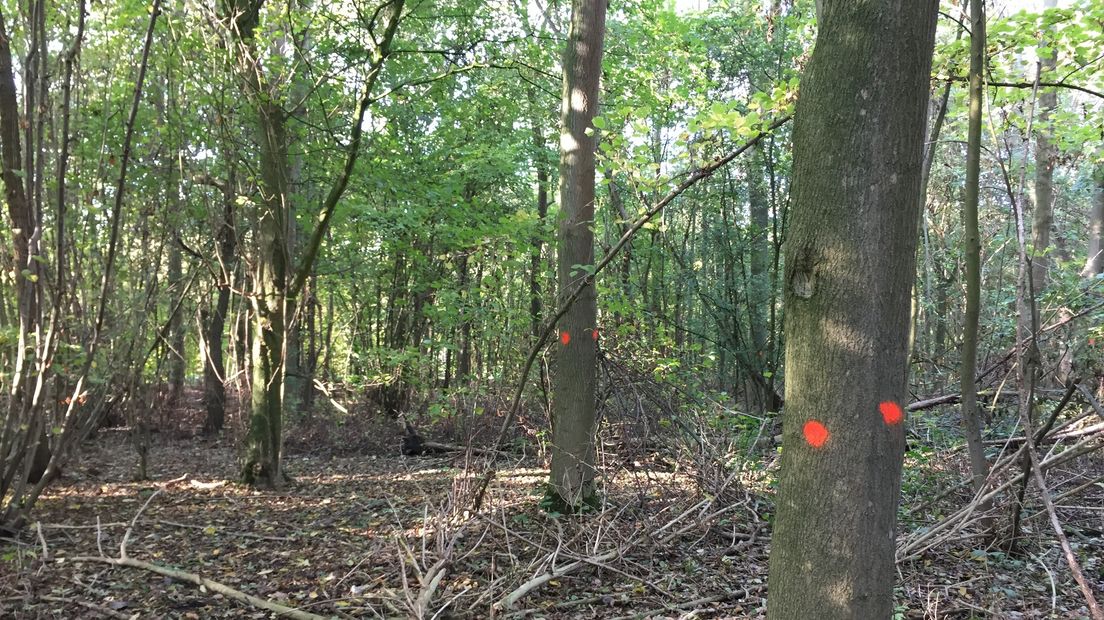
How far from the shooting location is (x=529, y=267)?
39.3ft

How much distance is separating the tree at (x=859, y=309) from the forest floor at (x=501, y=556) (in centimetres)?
197

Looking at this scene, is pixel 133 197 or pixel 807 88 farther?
pixel 133 197

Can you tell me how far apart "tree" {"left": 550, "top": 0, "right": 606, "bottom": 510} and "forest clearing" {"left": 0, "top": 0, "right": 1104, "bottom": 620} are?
0.11 feet

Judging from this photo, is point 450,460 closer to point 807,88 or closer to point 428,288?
point 428,288

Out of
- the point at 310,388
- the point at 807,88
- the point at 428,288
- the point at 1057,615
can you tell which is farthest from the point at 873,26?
the point at 310,388

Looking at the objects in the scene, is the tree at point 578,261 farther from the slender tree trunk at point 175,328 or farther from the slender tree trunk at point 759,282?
the slender tree trunk at point 759,282

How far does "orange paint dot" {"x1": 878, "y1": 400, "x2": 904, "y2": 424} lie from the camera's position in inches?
81.2

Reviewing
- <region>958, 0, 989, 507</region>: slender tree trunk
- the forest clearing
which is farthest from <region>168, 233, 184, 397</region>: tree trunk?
<region>958, 0, 989, 507</region>: slender tree trunk

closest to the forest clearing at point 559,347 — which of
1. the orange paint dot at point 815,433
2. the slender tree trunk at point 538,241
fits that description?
the orange paint dot at point 815,433

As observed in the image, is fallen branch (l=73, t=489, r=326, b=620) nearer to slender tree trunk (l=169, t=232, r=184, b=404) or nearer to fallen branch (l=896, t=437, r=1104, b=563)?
slender tree trunk (l=169, t=232, r=184, b=404)

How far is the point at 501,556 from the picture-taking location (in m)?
4.75

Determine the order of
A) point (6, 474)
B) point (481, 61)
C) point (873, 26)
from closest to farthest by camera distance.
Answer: point (873, 26), point (6, 474), point (481, 61)

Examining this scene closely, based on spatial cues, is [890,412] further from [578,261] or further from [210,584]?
[210,584]

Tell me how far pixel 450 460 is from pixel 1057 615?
7.55 m
